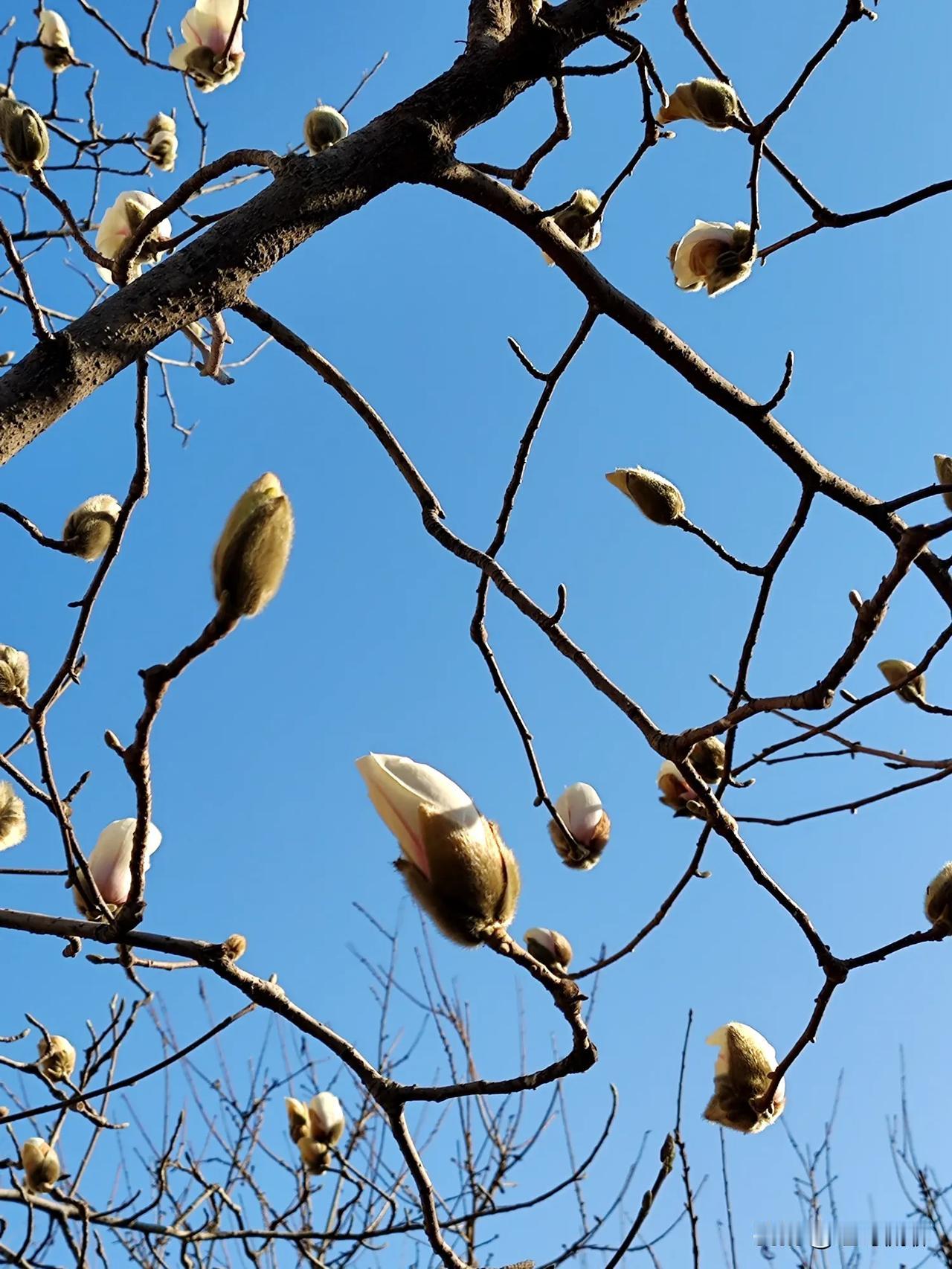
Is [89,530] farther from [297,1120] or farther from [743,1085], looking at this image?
[297,1120]

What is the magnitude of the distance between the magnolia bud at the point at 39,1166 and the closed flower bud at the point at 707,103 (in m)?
2.00

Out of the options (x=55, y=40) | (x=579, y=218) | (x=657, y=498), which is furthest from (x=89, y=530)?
(x=55, y=40)

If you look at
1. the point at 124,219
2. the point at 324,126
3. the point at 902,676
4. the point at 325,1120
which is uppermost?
the point at 324,126

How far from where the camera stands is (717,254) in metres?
1.64

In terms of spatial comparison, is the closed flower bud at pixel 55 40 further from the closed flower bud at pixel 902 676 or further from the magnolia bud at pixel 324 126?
the closed flower bud at pixel 902 676

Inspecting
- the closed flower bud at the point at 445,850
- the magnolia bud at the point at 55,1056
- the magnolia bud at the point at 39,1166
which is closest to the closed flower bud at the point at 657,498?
the closed flower bud at the point at 445,850

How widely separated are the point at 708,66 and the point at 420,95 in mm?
474

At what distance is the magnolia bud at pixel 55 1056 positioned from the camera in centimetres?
187

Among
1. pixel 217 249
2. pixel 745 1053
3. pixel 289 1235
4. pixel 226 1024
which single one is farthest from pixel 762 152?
pixel 289 1235

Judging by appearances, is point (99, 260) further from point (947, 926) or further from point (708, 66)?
point (947, 926)

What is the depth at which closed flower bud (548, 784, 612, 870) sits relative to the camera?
5.56ft

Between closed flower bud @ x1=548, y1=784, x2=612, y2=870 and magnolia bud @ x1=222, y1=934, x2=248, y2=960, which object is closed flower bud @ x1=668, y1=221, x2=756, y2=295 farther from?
magnolia bud @ x1=222, y1=934, x2=248, y2=960

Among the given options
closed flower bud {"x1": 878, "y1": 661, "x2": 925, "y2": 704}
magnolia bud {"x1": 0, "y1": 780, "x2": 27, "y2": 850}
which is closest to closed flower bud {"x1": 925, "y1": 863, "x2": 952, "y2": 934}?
closed flower bud {"x1": 878, "y1": 661, "x2": 925, "y2": 704}

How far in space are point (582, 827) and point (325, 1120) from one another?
3.70 ft
